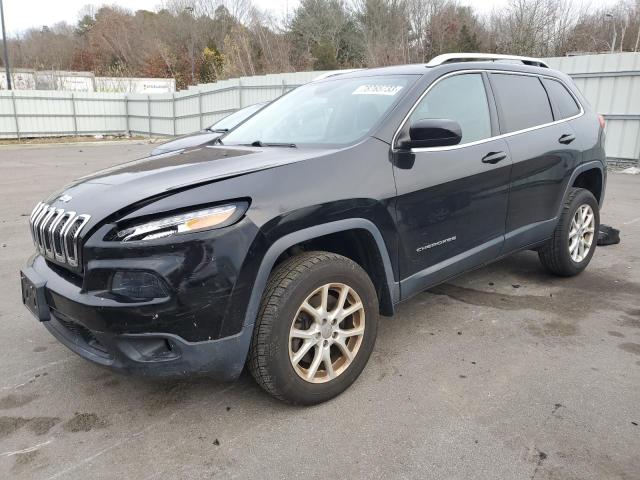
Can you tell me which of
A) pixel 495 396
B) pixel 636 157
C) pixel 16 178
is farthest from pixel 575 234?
pixel 16 178

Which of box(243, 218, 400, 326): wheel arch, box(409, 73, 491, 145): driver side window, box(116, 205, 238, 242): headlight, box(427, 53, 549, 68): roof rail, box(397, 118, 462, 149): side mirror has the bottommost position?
box(243, 218, 400, 326): wheel arch

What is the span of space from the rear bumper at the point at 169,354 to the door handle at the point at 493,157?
2.05 metres

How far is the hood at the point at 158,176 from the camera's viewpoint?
94.8 inches

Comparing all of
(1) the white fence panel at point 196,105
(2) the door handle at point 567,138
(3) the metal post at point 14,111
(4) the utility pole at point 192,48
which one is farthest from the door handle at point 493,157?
(4) the utility pole at point 192,48

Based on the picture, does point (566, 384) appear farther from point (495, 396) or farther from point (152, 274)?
point (152, 274)

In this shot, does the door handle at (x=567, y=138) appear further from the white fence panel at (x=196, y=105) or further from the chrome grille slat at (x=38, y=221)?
the white fence panel at (x=196, y=105)

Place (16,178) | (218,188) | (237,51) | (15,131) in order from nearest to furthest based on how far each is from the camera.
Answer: (218,188)
(16,178)
(15,131)
(237,51)

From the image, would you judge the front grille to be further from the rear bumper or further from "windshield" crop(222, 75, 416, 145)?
"windshield" crop(222, 75, 416, 145)

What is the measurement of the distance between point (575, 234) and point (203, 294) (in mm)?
3569

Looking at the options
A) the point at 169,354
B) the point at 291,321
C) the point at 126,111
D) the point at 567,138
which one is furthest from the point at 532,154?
the point at 126,111

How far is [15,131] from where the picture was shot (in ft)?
78.8

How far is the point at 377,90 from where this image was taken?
11.0 ft

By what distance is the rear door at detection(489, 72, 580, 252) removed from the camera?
149 inches

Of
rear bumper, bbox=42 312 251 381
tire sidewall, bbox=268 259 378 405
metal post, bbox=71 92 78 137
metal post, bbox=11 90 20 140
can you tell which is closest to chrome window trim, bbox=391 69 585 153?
tire sidewall, bbox=268 259 378 405
